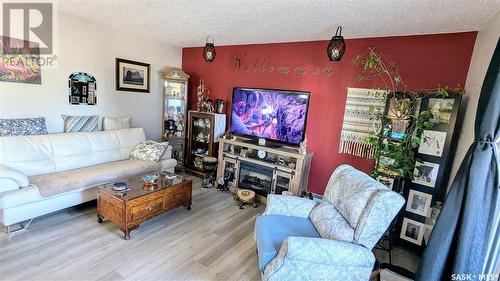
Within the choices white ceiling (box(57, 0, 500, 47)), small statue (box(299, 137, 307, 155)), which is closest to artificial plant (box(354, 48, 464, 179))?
white ceiling (box(57, 0, 500, 47))

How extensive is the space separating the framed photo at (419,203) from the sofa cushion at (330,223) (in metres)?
1.02

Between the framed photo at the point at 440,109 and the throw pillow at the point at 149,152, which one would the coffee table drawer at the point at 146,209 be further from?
the framed photo at the point at 440,109

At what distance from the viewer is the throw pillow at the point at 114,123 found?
3.73 m

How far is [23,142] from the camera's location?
2.73m

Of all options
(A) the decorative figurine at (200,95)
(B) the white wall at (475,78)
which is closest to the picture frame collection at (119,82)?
(A) the decorative figurine at (200,95)

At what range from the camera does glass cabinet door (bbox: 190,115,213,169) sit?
4273 millimetres

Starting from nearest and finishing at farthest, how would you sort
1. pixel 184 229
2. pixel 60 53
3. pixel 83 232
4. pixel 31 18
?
pixel 83 232
pixel 184 229
pixel 31 18
pixel 60 53

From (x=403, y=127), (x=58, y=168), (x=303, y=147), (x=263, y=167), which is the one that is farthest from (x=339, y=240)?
(x=58, y=168)

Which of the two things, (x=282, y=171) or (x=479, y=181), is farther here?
(x=282, y=171)

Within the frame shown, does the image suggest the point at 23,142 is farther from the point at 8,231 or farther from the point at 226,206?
the point at 226,206

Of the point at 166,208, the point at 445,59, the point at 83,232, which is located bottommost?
the point at 83,232

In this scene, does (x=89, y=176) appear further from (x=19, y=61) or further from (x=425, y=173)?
(x=425, y=173)

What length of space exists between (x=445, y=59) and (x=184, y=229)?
336 cm

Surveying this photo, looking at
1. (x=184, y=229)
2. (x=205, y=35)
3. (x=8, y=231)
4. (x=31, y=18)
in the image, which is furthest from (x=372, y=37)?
(x=8, y=231)
